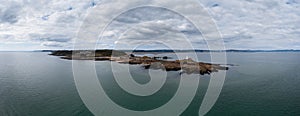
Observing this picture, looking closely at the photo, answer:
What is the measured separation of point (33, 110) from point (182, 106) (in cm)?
1471

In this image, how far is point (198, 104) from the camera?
22.2 metres

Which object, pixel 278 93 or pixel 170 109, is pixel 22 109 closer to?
pixel 170 109

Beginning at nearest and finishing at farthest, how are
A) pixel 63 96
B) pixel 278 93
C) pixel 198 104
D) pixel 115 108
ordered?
pixel 115 108
pixel 198 104
pixel 63 96
pixel 278 93

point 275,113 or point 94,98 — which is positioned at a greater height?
point 94,98

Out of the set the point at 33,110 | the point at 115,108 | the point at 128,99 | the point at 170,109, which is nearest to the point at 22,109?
Answer: the point at 33,110

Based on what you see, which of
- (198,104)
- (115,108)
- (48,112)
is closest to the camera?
(48,112)

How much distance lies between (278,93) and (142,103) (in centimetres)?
1875

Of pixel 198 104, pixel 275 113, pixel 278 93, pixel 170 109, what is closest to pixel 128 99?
pixel 170 109

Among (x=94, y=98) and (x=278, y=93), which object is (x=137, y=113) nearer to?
(x=94, y=98)

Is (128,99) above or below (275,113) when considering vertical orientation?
above

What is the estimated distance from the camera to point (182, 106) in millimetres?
21609

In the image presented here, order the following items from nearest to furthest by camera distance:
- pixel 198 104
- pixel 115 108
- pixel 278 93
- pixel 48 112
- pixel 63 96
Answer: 1. pixel 48 112
2. pixel 115 108
3. pixel 198 104
4. pixel 63 96
5. pixel 278 93

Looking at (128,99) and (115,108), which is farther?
(128,99)

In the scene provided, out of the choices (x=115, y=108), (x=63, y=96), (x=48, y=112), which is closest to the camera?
(x=48, y=112)
